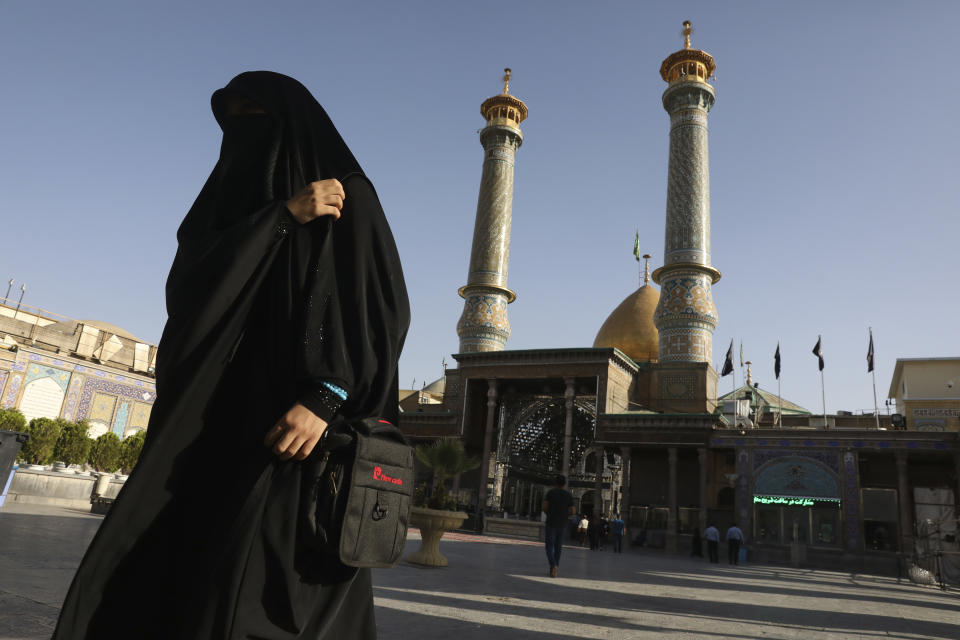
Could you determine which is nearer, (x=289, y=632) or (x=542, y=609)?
(x=289, y=632)

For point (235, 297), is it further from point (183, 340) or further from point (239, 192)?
point (239, 192)

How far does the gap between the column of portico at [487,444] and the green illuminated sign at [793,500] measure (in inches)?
305

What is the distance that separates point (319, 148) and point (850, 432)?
17.1 m

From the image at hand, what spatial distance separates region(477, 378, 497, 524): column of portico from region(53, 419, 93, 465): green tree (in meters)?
10.5

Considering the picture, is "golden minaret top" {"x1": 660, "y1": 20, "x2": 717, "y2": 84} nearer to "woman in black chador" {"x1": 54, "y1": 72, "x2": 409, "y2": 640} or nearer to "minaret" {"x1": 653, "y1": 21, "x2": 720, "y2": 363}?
"minaret" {"x1": 653, "y1": 21, "x2": 720, "y2": 363}

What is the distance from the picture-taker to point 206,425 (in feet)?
4.77

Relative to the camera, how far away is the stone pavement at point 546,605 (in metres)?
Answer: 2.97

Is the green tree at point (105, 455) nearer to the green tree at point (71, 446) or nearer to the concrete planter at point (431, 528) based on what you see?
the green tree at point (71, 446)

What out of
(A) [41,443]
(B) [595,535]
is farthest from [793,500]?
(A) [41,443]

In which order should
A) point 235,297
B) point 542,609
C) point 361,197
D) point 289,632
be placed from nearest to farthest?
point 289,632 < point 235,297 < point 361,197 < point 542,609

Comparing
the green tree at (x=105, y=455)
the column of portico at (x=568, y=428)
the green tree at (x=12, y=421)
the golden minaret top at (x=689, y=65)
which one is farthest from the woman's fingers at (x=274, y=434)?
the golden minaret top at (x=689, y=65)

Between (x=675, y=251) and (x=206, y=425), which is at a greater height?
(x=675, y=251)

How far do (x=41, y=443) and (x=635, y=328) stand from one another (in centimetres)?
1926

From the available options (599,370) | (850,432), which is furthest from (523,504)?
(850,432)
